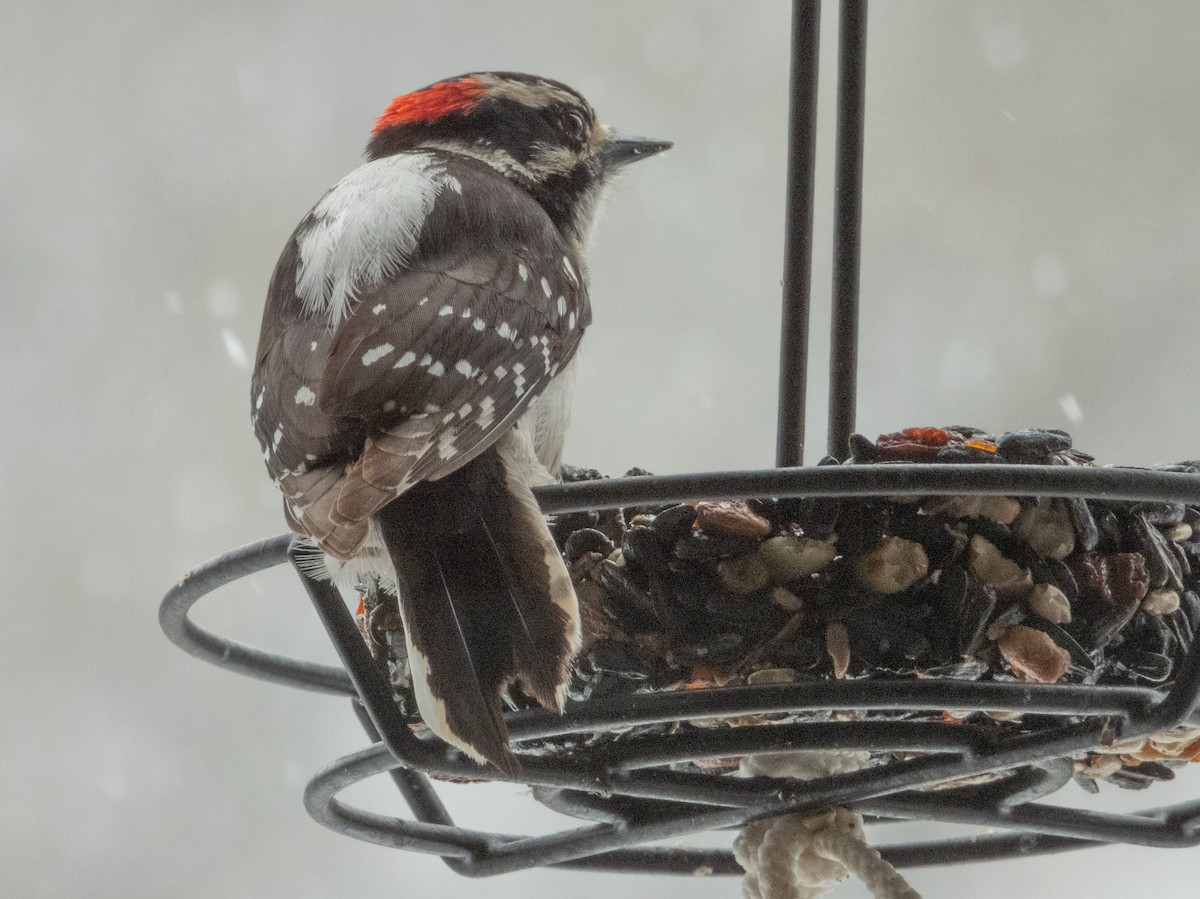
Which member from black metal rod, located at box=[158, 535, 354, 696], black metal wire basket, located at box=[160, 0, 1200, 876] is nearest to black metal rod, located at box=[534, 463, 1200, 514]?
black metal wire basket, located at box=[160, 0, 1200, 876]

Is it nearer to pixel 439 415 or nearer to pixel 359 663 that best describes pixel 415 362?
pixel 439 415

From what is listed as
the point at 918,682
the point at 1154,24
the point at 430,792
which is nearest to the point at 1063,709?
the point at 918,682

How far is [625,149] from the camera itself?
1742 millimetres

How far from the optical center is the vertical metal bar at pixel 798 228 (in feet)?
3.86

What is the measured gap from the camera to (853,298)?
1190mm

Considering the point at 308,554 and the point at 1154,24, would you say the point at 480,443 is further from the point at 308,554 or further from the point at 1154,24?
the point at 1154,24

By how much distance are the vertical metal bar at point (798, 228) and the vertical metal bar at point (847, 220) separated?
24 mm

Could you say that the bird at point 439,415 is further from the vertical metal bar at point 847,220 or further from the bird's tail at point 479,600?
the vertical metal bar at point 847,220

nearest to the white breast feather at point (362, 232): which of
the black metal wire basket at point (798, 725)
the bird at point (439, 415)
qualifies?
the bird at point (439, 415)

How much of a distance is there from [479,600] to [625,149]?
2.80ft

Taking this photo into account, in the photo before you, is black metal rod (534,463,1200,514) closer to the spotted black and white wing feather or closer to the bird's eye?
the spotted black and white wing feather

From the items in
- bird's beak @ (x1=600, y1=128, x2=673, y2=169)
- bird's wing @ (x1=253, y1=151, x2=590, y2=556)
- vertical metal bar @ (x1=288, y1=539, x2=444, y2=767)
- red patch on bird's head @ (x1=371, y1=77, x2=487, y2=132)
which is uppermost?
red patch on bird's head @ (x1=371, y1=77, x2=487, y2=132)

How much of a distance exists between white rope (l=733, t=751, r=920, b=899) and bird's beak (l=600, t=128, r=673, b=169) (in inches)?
33.9

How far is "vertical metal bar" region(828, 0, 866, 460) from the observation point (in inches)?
46.8
